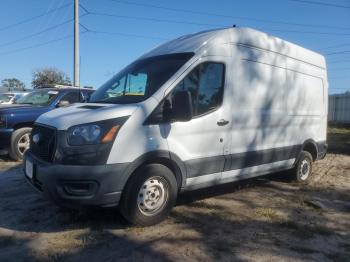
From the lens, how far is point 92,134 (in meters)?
4.48

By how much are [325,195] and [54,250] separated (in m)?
4.69

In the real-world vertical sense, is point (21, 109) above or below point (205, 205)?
above

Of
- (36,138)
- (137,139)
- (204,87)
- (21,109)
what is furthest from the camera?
(21,109)

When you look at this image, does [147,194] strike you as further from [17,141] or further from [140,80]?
[17,141]

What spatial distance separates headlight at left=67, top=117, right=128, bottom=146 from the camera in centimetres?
447

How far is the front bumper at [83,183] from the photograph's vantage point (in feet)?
14.5

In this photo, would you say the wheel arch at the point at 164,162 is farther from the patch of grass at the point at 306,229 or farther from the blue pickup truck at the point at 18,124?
the blue pickup truck at the point at 18,124

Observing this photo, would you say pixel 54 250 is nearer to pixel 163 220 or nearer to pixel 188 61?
pixel 163 220

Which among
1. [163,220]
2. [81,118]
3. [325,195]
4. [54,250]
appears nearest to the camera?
[54,250]

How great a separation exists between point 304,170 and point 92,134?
4932 mm

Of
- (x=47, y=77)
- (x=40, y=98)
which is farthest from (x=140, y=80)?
(x=47, y=77)

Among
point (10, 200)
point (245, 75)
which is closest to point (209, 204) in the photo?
point (245, 75)

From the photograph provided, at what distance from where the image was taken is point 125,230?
4.77 meters

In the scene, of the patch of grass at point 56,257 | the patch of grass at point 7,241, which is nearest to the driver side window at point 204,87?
the patch of grass at point 56,257
